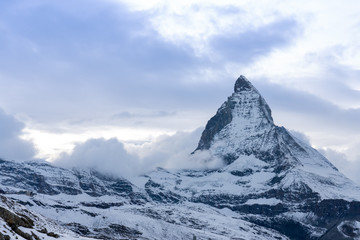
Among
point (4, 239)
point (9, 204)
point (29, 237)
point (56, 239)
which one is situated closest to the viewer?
point (4, 239)

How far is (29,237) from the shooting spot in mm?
92875

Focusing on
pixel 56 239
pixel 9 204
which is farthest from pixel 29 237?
pixel 9 204

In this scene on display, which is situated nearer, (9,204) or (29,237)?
(29,237)

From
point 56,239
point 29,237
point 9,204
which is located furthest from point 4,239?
point 9,204

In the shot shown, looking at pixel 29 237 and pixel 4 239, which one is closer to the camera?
pixel 4 239

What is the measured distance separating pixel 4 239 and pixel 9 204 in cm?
4997

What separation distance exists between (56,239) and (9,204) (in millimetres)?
34471

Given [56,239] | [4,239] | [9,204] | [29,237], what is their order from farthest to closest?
1. [9,204]
2. [56,239]
3. [29,237]
4. [4,239]

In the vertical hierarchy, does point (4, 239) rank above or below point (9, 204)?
below

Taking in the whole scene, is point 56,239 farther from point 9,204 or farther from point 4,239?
point 9,204

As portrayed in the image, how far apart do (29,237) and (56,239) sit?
789 centimetres

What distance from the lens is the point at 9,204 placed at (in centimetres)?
13100

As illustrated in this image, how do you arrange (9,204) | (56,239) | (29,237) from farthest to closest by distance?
(9,204)
(56,239)
(29,237)

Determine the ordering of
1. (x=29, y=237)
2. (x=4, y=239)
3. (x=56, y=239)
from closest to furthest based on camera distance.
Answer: (x=4, y=239), (x=29, y=237), (x=56, y=239)
